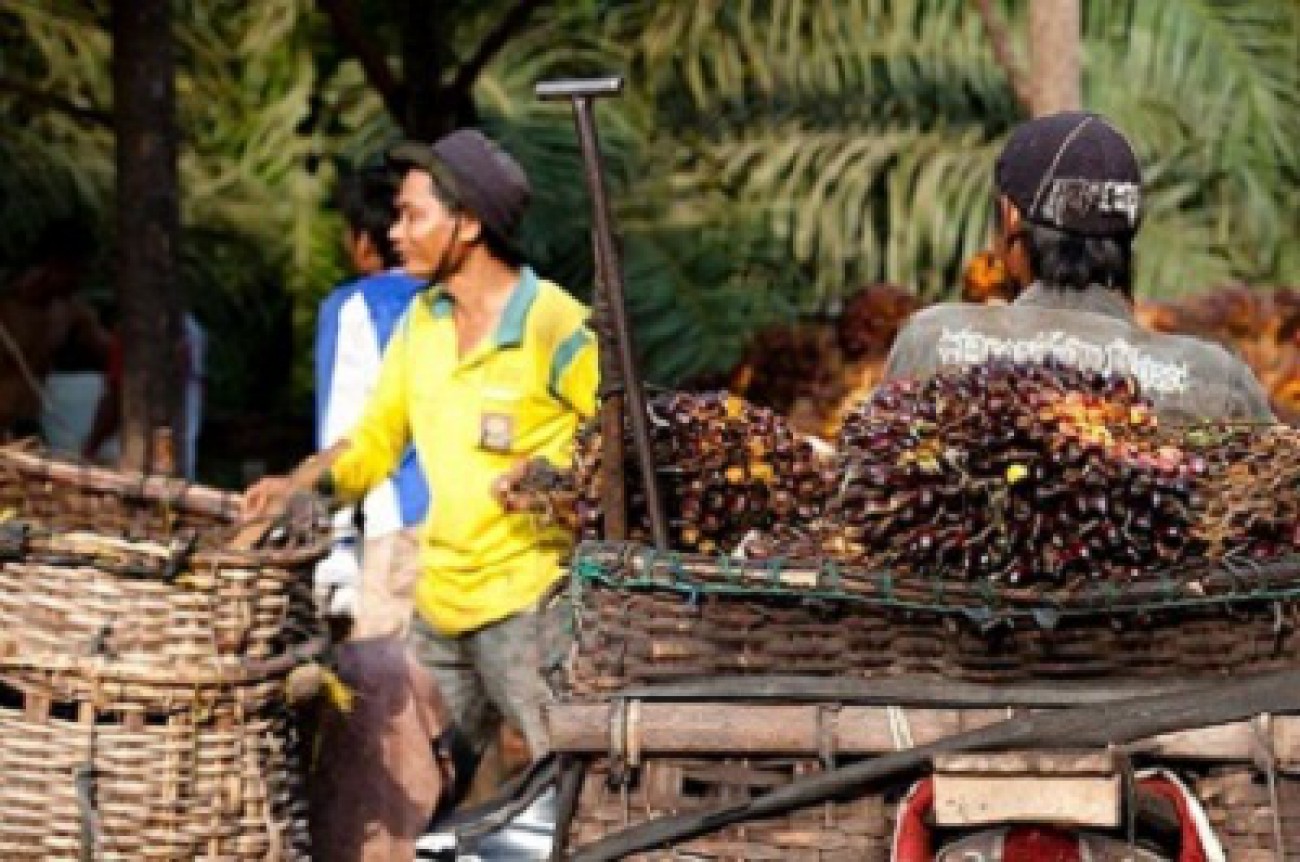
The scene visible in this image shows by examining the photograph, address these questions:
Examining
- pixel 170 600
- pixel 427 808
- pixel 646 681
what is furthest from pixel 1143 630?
pixel 427 808

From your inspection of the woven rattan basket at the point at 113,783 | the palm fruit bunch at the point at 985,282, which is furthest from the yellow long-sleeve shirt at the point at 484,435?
the palm fruit bunch at the point at 985,282

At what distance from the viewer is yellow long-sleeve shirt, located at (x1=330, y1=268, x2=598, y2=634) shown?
21.7 feet

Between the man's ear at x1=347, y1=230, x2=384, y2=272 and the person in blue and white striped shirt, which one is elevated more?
the man's ear at x1=347, y1=230, x2=384, y2=272

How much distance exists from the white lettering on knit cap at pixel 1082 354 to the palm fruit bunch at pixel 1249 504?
1.37ft

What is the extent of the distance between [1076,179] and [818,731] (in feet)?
3.82

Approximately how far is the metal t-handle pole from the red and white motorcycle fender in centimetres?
61

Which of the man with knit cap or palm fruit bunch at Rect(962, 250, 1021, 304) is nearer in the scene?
the man with knit cap

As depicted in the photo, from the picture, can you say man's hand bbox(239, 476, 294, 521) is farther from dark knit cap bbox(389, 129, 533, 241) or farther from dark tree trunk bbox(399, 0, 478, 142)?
dark tree trunk bbox(399, 0, 478, 142)

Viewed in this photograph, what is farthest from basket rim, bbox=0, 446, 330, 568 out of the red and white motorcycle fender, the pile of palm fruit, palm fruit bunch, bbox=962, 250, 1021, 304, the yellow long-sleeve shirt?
the red and white motorcycle fender

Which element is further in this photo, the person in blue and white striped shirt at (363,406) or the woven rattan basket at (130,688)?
the person in blue and white striped shirt at (363,406)

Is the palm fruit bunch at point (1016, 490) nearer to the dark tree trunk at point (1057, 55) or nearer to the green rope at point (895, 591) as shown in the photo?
the green rope at point (895, 591)

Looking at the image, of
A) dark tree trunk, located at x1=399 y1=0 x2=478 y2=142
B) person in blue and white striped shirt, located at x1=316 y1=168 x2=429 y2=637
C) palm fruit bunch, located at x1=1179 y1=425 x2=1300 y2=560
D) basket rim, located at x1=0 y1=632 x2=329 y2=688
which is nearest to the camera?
palm fruit bunch, located at x1=1179 y1=425 x2=1300 y2=560

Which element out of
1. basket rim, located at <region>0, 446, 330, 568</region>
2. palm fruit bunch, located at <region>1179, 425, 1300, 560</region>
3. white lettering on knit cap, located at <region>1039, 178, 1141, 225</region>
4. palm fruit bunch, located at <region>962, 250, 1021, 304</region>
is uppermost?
palm fruit bunch, located at <region>962, 250, 1021, 304</region>

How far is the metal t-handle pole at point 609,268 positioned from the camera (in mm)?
4336
